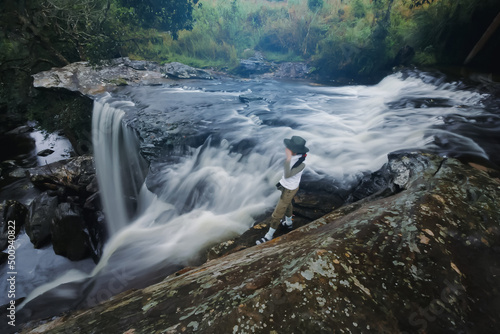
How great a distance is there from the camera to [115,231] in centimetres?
667

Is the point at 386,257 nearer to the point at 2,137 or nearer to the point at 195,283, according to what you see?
the point at 195,283

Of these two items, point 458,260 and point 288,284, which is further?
point 458,260

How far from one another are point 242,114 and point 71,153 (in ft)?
31.7

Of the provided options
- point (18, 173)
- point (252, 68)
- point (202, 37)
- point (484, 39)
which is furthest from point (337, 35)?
point (18, 173)

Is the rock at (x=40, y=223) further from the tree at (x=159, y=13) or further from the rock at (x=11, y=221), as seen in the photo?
the tree at (x=159, y=13)

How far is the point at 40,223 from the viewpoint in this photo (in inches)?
249

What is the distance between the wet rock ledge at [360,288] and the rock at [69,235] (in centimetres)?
450

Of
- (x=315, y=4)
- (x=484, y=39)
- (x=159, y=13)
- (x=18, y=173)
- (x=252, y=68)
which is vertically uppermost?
(x=315, y=4)

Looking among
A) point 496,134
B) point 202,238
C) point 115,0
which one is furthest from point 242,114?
point 115,0

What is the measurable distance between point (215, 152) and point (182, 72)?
1124cm

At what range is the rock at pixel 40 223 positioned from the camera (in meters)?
6.26

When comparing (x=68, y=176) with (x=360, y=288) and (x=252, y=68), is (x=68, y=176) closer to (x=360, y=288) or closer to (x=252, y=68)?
(x=360, y=288)

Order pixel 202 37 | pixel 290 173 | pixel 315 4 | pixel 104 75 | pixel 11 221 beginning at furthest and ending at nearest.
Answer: pixel 202 37 < pixel 315 4 < pixel 104 75 < pixel 11 221 < pixel 290 173

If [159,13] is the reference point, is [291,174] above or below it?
below
